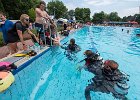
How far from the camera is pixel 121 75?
5223mm

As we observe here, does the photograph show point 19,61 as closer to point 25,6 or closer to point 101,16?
point 25,6

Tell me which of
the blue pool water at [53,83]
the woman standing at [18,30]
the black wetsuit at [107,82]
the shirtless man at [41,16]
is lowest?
A: the blue pool water at [53,83]

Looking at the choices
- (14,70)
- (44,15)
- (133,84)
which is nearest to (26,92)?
(14,70)

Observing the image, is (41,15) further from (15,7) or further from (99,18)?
(99,18)

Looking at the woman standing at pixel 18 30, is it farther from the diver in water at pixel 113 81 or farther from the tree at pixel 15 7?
the tree at pixel 15 7

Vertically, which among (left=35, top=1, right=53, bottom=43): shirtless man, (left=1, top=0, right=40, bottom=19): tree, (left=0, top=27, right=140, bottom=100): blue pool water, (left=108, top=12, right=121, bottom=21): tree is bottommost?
(left=0, top=27, right=140, bottom=100): blue pool water

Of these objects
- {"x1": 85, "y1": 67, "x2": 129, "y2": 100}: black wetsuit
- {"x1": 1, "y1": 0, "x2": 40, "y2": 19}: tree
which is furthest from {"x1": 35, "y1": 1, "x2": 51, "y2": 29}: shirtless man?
{"x1": 1, "y1": 0, "x2": 40, "y2": 19}: tree

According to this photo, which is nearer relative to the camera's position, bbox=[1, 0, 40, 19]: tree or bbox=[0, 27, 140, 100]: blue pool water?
bbox=[0, 27, 140, 100]: blue pool water

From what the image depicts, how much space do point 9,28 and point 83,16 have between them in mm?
125115

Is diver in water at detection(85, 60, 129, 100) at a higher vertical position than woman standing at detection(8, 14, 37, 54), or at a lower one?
lower

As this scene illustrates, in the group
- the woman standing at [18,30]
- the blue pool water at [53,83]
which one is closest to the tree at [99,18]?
the blue pool water at [53,83]

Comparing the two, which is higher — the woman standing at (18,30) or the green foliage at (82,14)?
the green foliage at (82,14)

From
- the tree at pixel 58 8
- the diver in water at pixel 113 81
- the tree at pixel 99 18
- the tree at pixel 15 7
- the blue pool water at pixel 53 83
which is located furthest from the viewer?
the tree at pixel 99 18

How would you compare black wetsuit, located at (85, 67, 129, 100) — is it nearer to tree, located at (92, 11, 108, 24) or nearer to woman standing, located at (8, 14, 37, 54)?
woman standing, located at (8, 14, 37, 54)
